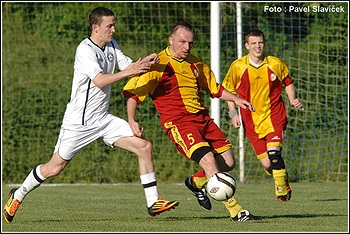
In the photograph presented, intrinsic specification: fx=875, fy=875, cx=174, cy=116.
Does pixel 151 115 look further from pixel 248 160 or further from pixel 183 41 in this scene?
pixel 183 41

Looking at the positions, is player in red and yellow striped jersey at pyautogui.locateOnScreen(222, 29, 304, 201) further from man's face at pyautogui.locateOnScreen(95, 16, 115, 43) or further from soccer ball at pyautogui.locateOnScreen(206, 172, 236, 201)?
soccer ball at pyautogui.locateOnScreen(206, 172, 236, 201)

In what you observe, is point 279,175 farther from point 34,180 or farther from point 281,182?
point 34,180

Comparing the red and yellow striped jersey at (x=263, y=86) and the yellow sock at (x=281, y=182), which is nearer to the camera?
the yellow sock at (x=281, y=182)

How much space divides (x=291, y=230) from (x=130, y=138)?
1.93 metres

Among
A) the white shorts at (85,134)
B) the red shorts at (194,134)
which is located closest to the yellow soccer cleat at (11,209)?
the white shorts at (85,134)

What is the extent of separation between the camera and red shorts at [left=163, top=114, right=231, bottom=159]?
852 centimetres

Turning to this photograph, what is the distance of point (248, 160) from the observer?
51.6 ft

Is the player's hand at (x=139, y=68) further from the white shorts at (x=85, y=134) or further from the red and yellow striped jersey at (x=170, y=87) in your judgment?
the white shorts at (x=85, y=134)

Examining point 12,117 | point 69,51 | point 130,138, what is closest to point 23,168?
point 12,117

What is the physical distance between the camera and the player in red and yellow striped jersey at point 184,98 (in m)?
8.55

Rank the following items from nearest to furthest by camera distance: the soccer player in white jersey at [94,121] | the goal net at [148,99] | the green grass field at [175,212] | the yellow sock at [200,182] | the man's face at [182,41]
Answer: the green grass field at [175,212] < the soccer player in white jersey at [94,121] < the man's face at [182,41] < the yellow sock at [200,182] < the goal net at [148,99]

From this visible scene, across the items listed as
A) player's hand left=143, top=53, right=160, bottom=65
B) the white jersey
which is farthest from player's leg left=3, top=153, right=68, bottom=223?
player's hand left=143, top=53, right=160, bottom=65

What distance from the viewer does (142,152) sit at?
8453 mm

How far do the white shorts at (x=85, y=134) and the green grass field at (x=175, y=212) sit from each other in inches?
28.5
